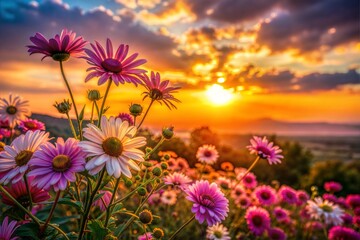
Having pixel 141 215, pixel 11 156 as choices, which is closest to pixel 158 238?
pixel 141 215

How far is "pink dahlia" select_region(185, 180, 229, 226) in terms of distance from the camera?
5.16 ft

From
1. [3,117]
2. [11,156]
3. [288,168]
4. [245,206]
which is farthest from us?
[288,168]

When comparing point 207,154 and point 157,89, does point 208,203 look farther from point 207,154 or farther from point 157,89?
point 207,154

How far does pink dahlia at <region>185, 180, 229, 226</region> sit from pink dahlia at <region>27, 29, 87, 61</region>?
0.96 m

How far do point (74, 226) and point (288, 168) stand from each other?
1072 cm

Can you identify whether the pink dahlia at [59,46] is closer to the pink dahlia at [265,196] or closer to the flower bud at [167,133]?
the flower bud at [167,133]

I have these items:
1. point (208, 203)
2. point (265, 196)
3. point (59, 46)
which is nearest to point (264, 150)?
point (208, 203)

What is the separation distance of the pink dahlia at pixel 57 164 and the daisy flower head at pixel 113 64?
1.16 feet

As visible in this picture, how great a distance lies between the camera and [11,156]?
131 centimetres

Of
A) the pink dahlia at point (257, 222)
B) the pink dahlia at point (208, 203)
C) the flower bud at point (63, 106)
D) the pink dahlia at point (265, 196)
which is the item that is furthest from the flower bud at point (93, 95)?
the pink dahlia at point (265, 196)

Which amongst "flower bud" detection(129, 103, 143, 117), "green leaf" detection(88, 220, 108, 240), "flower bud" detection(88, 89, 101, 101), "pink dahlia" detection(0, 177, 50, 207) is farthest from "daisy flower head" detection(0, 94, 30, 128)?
"green leaf" detection(88, 220, 108, 240)

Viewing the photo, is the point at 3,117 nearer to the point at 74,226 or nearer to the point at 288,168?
the point at 74,226

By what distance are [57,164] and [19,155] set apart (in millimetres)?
276

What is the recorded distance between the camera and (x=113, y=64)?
4.71 feet
